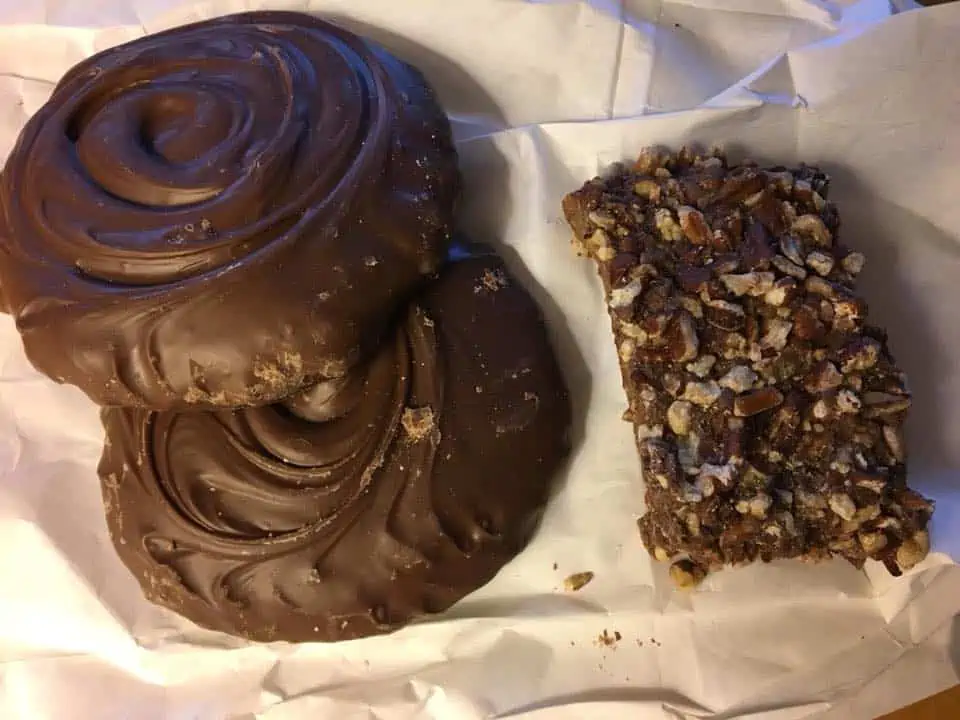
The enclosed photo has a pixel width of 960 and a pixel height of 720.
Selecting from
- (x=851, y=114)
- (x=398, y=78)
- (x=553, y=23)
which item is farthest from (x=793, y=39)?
(x=398, y=78)

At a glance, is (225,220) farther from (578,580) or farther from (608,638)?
(608,638)

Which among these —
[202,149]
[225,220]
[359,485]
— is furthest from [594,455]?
[202,149]

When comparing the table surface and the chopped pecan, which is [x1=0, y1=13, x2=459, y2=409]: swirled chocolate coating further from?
the table surface

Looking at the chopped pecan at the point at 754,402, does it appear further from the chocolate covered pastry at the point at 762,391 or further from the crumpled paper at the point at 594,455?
the crumpled paper at the point at 594,455

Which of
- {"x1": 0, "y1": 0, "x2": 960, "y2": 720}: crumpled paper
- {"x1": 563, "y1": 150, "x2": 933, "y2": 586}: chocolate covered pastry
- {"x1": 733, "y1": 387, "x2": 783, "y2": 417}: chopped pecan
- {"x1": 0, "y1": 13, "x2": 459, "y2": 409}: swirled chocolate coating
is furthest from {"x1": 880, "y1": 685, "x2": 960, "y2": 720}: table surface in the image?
{"x1": 0, "y1": 13, "x2": 459, "y2": 409}: swirled chocolate coating

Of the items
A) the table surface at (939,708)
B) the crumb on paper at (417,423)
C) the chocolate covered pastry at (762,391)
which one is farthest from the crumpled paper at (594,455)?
the crumb on paper at (417,423)
